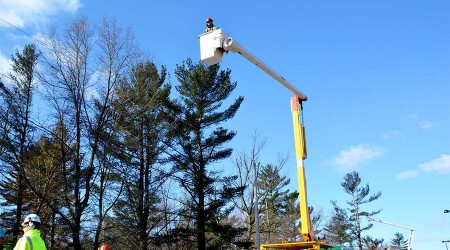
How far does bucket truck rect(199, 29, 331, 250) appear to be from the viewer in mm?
9008

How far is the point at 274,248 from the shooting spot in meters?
11.0

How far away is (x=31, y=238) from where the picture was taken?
16.0 ft

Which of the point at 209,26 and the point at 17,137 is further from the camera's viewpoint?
the point at 17,137

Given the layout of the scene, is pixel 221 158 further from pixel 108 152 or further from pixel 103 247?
pixel 103 247

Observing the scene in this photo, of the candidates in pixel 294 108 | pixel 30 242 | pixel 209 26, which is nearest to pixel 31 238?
pixel 30 242

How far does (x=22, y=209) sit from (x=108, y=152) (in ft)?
35.1

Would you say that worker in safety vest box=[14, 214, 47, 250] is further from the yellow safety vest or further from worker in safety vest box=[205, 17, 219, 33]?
worker in safety vest box=[205, 17, 219, 33]

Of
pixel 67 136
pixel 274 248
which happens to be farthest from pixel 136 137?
pixel 274 248

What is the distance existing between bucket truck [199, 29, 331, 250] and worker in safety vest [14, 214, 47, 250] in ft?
16.0

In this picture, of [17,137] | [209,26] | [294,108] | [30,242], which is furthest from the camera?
[17,137]

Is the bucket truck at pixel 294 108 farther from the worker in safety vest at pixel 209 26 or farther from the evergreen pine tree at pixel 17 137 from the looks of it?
the evergreen pine tree at pixel 17 137

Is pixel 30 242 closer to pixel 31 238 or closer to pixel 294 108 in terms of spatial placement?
pixel 31 238

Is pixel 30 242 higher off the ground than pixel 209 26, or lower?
lower

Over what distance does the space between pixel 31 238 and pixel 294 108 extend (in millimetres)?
8720
